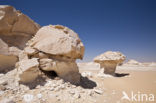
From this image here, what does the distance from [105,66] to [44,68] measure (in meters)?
7.33

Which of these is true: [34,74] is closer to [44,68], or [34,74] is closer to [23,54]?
[44,68]

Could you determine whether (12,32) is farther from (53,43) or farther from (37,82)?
(37,82)

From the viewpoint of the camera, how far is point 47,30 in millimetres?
4613

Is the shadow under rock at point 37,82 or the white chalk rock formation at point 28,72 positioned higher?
the white chalk rock formation at point 28,72

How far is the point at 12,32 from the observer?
5664 mm

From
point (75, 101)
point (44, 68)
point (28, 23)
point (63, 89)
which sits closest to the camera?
point (75, 101)

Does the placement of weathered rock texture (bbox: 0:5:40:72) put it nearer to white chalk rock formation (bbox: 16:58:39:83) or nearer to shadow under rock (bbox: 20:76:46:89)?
white chalk rock formation (bbox: 16:58:39:83)

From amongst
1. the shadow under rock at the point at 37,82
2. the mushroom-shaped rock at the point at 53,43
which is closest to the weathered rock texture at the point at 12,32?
the mushroom-shaped rock at the point at 53,43

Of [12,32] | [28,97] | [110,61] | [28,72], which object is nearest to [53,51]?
[28,72]

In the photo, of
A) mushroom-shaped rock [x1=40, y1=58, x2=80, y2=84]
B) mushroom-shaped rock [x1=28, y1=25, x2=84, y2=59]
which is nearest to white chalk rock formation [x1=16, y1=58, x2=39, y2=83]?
mushroom-shaped rock [x1=40, y1=58, x2=80, y2=84]

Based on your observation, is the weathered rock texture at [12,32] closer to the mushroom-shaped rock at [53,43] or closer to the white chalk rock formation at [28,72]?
the mushroom-shaped rock at [53,43]

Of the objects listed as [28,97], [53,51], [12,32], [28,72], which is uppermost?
[12,32]

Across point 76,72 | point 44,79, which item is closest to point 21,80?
point 44,79

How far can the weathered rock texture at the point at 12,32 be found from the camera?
187 inches
